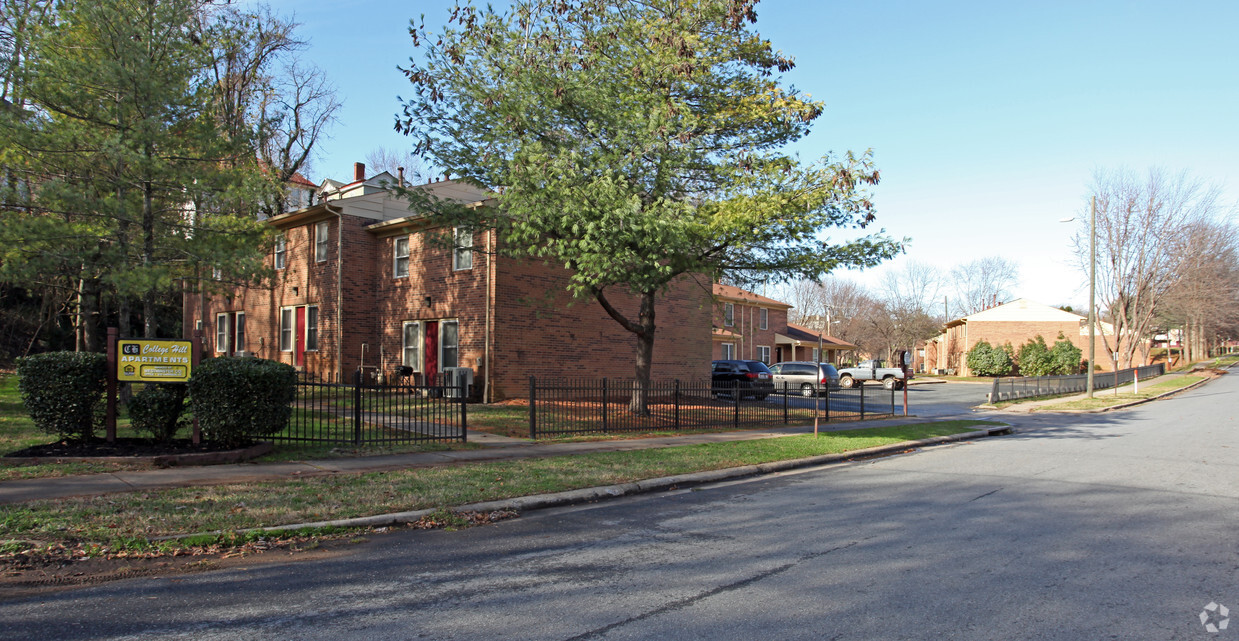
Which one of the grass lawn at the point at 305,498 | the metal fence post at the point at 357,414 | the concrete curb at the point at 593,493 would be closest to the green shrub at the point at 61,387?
the grass lawn at the point at 305,498

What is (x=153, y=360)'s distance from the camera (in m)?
10.5

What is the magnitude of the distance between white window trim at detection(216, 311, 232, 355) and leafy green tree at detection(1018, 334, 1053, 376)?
5007 centimetres

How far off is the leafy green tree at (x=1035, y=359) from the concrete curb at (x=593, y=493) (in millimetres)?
43521

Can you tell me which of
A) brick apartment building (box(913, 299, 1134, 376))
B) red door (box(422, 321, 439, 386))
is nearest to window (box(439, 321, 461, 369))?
red door (box(422, 321, 439, 386))

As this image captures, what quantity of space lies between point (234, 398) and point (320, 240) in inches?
639

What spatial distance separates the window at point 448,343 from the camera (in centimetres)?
2184

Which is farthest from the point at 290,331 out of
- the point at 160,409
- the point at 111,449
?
the point at 111,449

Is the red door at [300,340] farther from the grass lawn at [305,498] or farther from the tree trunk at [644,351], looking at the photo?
the grass lawn at [305,498]

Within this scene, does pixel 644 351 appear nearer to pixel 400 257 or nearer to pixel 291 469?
pixel 400 257

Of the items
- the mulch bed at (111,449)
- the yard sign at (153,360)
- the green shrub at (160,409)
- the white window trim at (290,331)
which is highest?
the white window trim at (290,331)

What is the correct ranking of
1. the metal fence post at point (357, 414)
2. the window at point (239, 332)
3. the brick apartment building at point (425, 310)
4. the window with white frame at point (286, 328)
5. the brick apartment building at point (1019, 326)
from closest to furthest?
1. the metal fence post at point (357, 414)
2. the brick apartment building at point (425, 310)
3. the window with white frame at point (286, 328)
4. the window at point (239, 332)
5. the brick apartment building at point (1019, 326)

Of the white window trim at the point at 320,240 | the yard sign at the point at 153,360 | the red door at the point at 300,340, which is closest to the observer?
the yard sign at the point at 153,360

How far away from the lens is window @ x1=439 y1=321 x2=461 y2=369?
21.8 m

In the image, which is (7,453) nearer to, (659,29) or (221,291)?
(221,291)
